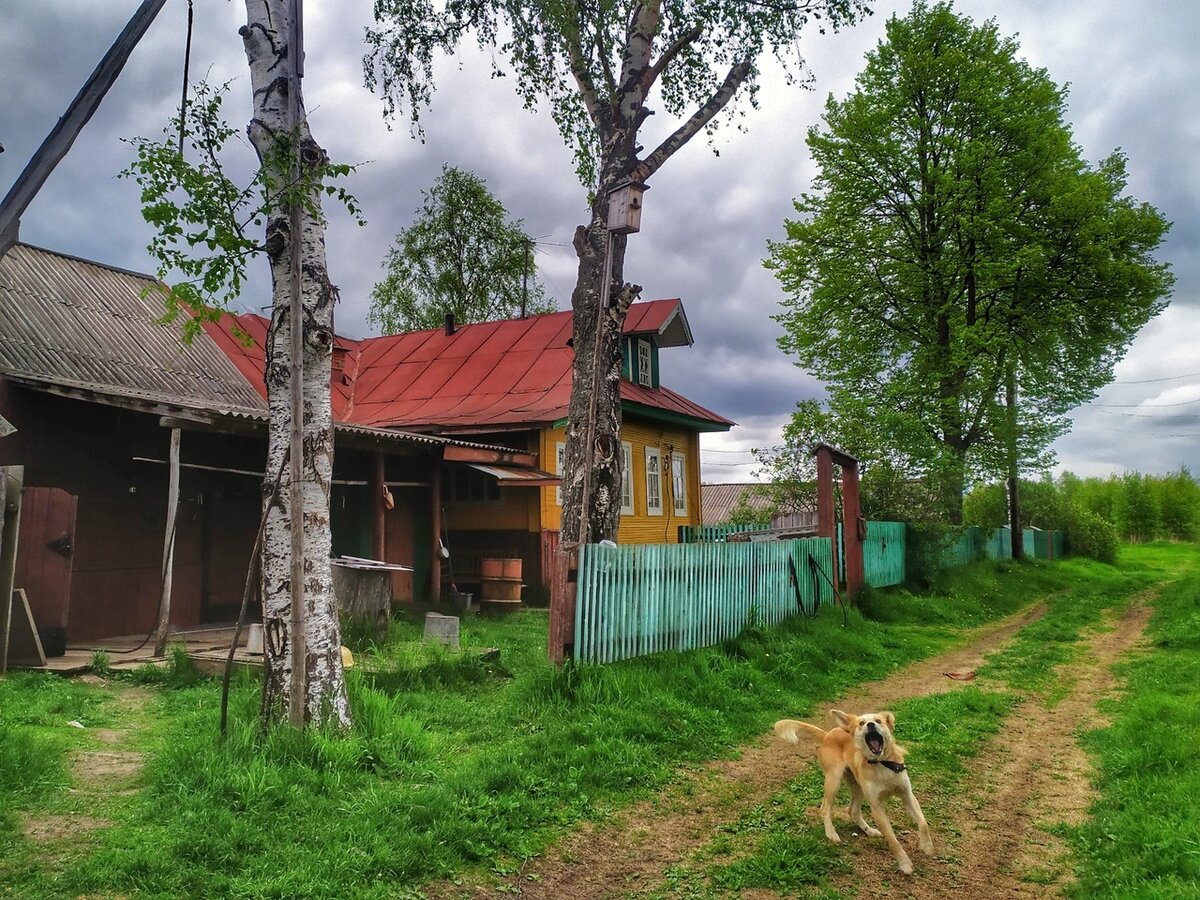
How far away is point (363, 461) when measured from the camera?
14406 mm

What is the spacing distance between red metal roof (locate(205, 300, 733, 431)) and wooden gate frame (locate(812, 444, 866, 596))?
205 inches

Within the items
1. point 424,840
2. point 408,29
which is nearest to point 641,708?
point 424,840

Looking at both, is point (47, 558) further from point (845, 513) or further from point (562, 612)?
point (845, 513)

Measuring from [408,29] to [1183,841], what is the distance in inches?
452

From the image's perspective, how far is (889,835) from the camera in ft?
13.3

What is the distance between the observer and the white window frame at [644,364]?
19.9m

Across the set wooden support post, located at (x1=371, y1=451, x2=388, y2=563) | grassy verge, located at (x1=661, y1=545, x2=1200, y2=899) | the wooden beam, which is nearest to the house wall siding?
wooden support post, located at (x1=371, y1=451, x2=388, y2=563)

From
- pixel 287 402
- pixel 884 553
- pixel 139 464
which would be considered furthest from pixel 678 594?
pixel 884 553

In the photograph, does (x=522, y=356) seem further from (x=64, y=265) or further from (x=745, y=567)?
(x=745, y=567)

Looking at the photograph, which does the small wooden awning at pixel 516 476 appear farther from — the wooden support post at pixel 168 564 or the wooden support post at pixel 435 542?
the wooden support post at pixel 168 564

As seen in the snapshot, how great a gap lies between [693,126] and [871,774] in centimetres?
834

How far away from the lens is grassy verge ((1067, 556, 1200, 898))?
12.1 ft

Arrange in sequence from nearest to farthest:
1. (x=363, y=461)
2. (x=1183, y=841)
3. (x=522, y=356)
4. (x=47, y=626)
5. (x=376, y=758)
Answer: (x=1183, y=841) < (x=376, y=758) < (x=47, y=626) < (x=363, y=461) < (x=522, y=356)

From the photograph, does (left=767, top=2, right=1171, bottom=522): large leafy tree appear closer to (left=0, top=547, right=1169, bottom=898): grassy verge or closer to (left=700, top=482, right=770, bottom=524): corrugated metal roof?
(left=0, top=547, right=1169, bottom=898): grassy verge
